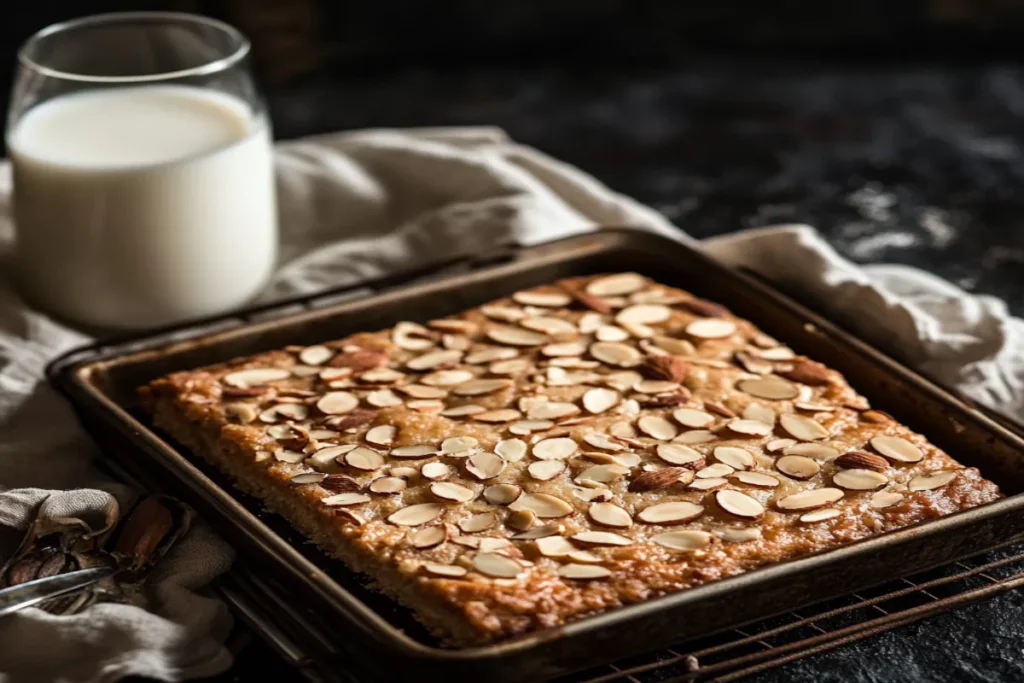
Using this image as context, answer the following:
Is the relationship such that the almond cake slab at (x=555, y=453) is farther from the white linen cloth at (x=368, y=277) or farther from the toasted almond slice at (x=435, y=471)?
the white linen cloth at (x=368, y=277)

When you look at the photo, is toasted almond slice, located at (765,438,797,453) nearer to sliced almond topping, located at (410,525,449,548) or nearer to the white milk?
sliced almond topping, located at (410,525,449,548)

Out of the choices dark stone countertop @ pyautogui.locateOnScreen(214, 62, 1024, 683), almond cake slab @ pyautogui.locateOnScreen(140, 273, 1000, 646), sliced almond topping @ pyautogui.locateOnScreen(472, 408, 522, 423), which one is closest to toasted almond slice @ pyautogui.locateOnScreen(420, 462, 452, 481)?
almond cake slab @ pyautogui.locateOnScreen(140, 273, 1000, 646)

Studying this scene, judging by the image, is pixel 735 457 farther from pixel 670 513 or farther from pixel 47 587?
pixel 47 587

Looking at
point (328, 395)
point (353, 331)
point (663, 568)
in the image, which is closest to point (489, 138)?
point (353, 331)

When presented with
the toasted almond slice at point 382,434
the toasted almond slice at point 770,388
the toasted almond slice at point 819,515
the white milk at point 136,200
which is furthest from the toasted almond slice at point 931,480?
the white milk at point 136,200

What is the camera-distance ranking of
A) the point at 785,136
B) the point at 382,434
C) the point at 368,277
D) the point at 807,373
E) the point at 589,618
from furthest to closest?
the point at 785,136, the point at 368,277, the point at 807,373, the point at 382,434, the point at 589,618

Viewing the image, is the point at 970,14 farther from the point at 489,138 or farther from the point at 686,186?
the point at 489,138

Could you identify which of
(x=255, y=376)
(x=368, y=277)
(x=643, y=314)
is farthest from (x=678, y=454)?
(x=368, y=277)
